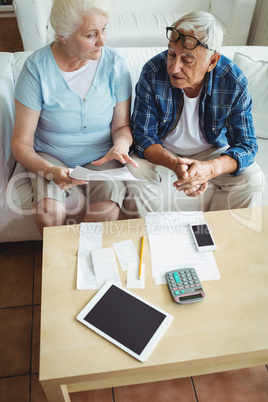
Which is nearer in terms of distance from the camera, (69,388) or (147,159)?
(69,388)

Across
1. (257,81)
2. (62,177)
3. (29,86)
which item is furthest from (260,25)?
(62,177)

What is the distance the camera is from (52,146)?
61.9 inches

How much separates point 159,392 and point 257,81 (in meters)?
1.52

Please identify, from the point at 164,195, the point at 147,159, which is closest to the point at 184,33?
the point at 147,159

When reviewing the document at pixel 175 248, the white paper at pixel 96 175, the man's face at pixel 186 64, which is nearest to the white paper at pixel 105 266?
the document at pixel 175 248

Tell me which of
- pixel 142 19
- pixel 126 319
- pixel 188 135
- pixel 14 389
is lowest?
pixel 14 389

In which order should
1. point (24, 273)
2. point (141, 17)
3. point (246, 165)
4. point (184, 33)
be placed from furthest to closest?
point (141, 17) → point (24, 273) → point (246, 165) → point (184, 33)

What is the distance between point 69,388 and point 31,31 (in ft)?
7.01

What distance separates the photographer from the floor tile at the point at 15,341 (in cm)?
138

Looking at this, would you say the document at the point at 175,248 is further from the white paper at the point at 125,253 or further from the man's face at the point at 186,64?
the man's face at the point at 186,64

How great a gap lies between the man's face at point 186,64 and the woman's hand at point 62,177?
564 mm

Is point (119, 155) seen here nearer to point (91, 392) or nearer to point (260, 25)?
point (91, 392)

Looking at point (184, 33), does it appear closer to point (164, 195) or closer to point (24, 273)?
point (164, 195)

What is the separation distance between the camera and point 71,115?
148 cm
